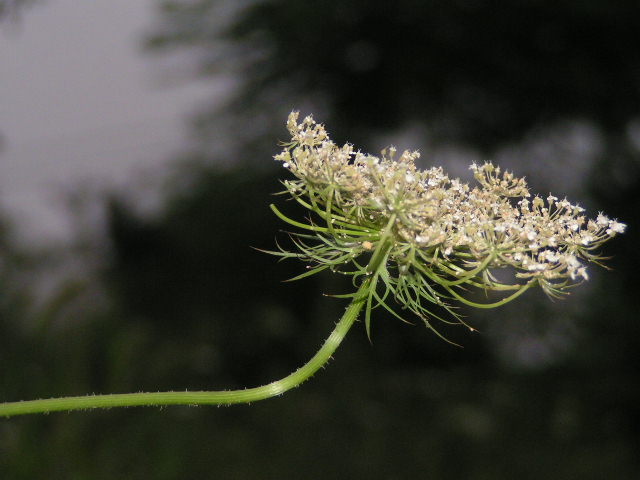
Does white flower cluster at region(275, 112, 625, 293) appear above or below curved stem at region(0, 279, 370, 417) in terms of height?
above

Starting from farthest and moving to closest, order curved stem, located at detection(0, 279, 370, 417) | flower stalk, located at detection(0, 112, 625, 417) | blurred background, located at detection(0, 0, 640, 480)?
blurred background, located at detection(0, 0, 640, 480)
flower stalk, located at detection(0, 112, 625, 417)
curved stem, located at detection(0, 279, 370, 417)

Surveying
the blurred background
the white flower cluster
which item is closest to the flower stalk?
the white flower cluster

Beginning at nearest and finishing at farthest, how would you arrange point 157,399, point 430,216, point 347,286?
point 157,399 → point 430,216 → point 347,286

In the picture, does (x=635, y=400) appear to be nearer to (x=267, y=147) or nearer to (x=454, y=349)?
(x=454, y=349)

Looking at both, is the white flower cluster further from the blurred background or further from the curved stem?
the blurred background

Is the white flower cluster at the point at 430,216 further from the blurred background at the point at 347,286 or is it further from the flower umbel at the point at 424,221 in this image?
the blurred background at the point at 347,286

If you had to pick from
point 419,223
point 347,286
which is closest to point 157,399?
point 419,223

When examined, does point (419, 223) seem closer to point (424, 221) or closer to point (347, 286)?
point (424, 221)

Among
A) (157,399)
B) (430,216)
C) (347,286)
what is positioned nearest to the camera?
(157,399)

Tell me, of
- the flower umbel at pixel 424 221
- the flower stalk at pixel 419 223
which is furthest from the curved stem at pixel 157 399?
the flower umbel at pixel 424 221
